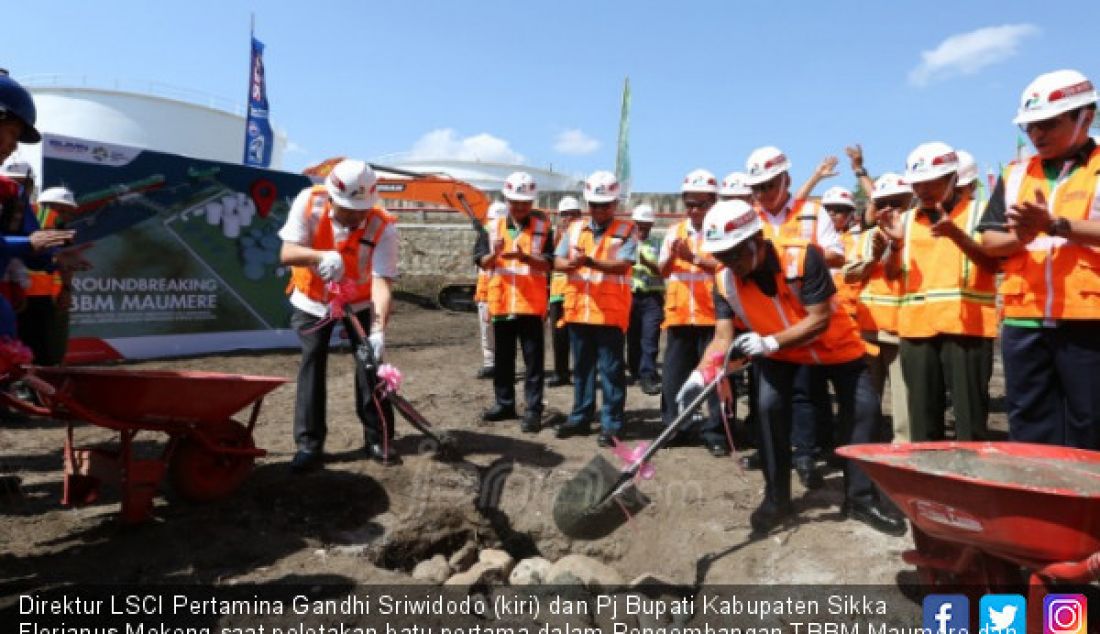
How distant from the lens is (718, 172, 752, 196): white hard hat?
541 centimetres

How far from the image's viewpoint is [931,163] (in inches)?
141

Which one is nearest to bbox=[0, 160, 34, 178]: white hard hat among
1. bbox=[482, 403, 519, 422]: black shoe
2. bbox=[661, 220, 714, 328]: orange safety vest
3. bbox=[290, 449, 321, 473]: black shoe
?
bbox=[290, 449, 321, 473]: black shoe

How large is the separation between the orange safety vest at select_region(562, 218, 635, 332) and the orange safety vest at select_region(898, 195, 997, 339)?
6.18ft

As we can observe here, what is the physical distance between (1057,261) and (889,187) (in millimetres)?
1965

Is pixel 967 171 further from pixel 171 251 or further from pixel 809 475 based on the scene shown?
pixel 171 251

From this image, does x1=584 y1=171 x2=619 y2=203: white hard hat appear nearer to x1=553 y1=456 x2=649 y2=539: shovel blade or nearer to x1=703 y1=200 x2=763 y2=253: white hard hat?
x1=703 y1=200 x2=763 y2=253: white hard hat

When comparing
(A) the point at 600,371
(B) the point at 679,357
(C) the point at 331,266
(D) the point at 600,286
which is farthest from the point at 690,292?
(C) the point at 331,266

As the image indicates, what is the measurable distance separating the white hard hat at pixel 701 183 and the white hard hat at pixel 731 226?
1897 millimetres

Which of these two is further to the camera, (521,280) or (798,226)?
(521,280)

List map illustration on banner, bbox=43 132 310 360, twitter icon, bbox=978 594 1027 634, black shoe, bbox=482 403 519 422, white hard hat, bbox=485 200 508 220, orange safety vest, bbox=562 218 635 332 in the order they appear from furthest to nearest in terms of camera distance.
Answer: map illustration on banner, bbox=43 132 310 360, white hard hat, bbox=485 200 508 220, black shoe, bbox=482 403 519 422, orange safety vest, bbox=562 218 635 332, twitter icon, bbox=978 594 1027 634

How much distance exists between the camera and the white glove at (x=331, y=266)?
13.3 ft

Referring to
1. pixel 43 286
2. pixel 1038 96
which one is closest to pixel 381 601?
pixel 1038 96

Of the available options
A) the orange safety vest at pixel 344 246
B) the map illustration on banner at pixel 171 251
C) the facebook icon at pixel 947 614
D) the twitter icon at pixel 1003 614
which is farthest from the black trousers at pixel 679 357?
the map illustration on banner at pixel 171 251

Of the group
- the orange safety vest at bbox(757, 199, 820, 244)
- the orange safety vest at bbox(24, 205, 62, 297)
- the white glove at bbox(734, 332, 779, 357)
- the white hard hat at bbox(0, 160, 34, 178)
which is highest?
the white hard hat at bbox(0, 160, 34, 178)
